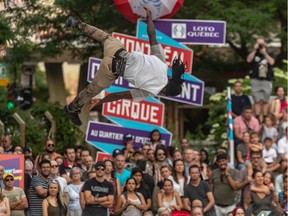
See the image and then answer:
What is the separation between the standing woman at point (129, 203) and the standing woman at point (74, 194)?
66 centimetres

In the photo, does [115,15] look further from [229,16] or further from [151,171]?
[151,171]

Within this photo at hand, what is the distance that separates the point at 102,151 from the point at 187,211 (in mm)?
3972

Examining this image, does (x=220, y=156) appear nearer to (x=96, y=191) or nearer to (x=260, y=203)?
(x=260, y=203)

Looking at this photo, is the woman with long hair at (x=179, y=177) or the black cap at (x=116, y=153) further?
the black cap at (x=116, y=153)

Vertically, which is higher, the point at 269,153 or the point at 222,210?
the point at 269,153

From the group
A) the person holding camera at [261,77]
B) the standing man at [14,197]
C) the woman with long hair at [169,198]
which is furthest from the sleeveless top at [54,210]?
the person holding camera at [261,77]

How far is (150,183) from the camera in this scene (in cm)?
1933

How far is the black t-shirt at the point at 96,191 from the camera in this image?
60.2 feet

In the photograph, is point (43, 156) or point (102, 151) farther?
point (102, 151)

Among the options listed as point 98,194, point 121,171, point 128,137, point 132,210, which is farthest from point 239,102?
point 98,194

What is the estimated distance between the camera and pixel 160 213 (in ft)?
59.4

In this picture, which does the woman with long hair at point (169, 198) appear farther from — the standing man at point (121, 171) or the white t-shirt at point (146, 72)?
the white t-shirt at point (146, 72)

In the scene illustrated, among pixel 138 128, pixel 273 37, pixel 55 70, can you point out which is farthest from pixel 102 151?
pixel 55 70

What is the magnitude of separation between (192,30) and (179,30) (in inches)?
12.8
